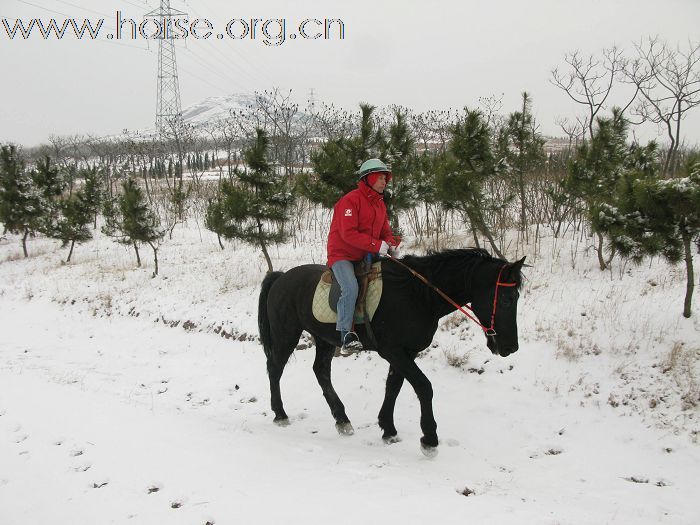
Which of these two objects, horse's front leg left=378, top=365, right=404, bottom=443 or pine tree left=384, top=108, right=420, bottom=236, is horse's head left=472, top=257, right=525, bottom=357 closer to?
horse's front leg left=378, top=365, right=404, bottom=443

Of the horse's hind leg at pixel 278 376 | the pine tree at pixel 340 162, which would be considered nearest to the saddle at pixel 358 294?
the horse's hind leg at pixel 278 376

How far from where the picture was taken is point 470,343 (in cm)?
752

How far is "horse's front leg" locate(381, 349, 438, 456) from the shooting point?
435 cm

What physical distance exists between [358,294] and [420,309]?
2.29 ft

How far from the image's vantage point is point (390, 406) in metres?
4.84

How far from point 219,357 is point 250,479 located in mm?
5653

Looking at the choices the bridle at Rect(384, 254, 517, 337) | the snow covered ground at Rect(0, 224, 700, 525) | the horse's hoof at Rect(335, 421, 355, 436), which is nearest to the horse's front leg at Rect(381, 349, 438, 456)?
the snow covered ground at Rect(0, 224, 700, 525)

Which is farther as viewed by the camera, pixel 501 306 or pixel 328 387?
Result: pixel 328 387

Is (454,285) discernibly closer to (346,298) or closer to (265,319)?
(346,298)

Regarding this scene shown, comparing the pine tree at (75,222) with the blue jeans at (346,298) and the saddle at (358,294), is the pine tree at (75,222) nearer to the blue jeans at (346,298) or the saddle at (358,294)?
the saddle at (358,294)

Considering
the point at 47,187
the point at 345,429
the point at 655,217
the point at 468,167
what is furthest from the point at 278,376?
the point at 47,187

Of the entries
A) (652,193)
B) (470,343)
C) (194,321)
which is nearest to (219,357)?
(194,321)

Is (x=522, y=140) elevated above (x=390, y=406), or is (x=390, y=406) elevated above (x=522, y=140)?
(x=522, y=140)

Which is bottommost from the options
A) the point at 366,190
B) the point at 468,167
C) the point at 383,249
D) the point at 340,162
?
the point at 383,249
